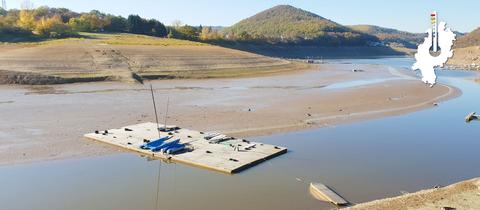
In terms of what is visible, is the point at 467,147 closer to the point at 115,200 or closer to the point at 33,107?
the point at 115,200

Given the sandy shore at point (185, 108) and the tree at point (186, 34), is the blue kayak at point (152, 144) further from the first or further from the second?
the tree at point (186, 34)

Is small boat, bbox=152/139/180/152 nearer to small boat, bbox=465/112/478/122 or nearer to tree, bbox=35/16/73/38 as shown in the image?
small boat, bbox=465/112/478/122

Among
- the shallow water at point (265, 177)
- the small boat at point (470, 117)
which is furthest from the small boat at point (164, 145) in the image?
the small boat at point (470, 117)

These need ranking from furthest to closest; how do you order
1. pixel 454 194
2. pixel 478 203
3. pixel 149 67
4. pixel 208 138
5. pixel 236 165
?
pixel 149 67 < pixel 208 138 < pixel 236 165 < pixel 454 194 < pixel 478 203

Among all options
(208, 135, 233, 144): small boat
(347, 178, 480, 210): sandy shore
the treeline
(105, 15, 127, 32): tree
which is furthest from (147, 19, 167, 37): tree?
(347, 178, 480, 210): sandy shore

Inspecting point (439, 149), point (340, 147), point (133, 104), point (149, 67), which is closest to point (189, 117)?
point (133, 104)
